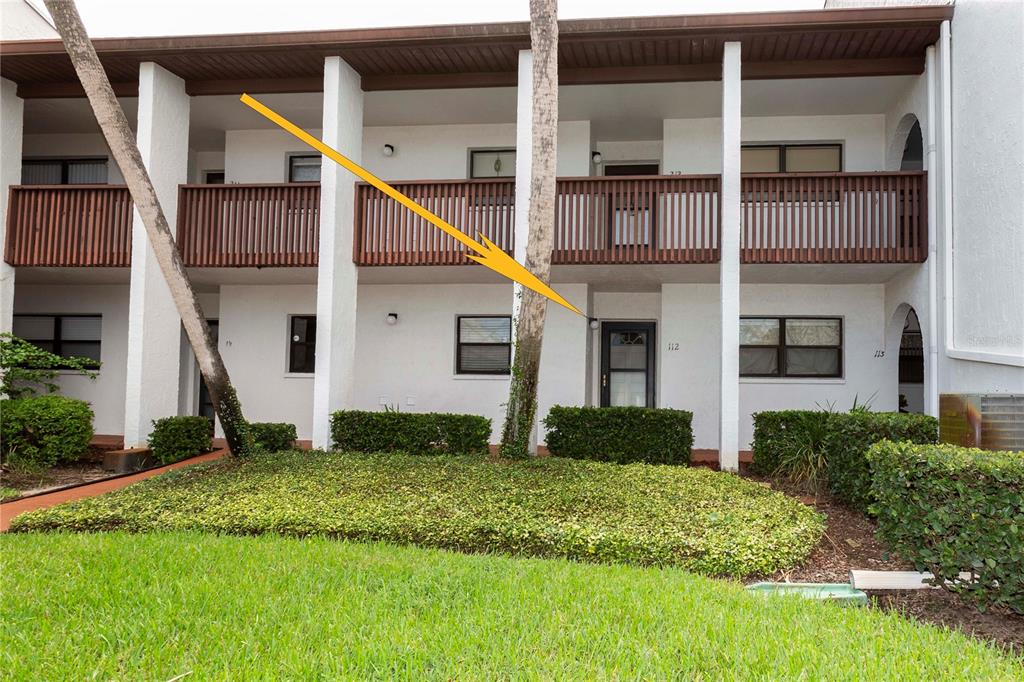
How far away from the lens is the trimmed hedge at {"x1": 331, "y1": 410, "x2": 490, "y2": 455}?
33.9 feet

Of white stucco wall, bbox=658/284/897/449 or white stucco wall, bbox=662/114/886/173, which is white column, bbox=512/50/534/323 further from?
white stucco wall, bbox=658/284/897/449

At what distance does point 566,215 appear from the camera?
11289 mm

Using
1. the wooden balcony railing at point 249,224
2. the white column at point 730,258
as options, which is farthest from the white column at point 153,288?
the white column at point 730,258

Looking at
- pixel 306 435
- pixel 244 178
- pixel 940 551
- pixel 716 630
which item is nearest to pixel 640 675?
pixel 716 630

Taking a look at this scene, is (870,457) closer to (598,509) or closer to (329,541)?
(598,509)

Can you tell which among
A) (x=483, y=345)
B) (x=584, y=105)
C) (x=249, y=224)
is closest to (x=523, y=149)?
(x=584, y=105)

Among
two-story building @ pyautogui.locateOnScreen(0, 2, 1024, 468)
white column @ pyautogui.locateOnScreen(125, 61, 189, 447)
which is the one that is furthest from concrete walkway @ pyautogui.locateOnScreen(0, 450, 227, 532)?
two-story building @ pyautogui.locateOnScreen(0, 2, 1024, 468)

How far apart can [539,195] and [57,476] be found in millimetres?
8170

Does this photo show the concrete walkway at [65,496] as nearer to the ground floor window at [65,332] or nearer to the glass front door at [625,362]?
the ground floor window at [65,332]

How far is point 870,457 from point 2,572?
6.69 metres

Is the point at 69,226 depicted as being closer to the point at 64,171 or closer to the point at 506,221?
the point at 64,171

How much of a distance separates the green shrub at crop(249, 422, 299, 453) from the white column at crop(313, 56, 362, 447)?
1.87ft

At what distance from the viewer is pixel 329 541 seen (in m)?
5.89

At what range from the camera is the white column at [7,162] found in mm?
11812
